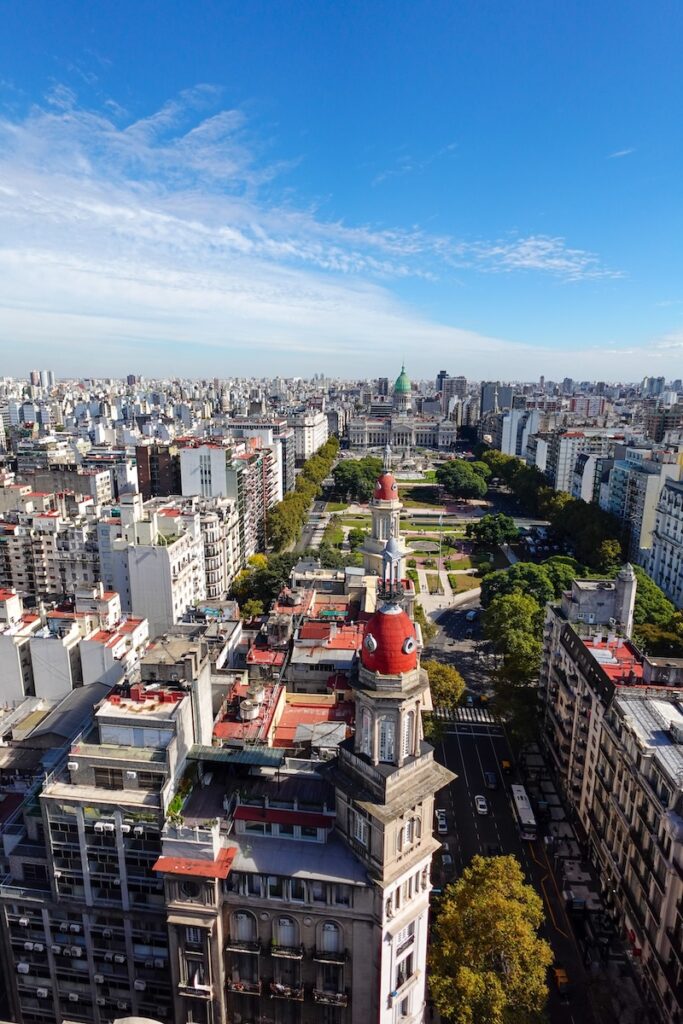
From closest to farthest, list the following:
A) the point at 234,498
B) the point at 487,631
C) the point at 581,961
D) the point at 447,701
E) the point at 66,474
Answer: the point at 581,961 → the point at 447,701 → the point at 487,631 → the point at 234,498 → the point at 66,474

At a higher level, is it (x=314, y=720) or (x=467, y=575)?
(x=314, y=720)

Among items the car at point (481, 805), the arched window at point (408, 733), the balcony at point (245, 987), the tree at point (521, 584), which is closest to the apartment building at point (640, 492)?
the tree at point (521, 584)

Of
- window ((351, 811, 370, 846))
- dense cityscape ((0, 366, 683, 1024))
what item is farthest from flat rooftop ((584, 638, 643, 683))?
window ((351, 811, 370, 846))

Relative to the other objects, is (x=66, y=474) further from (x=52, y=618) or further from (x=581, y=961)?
(x=581, y=961)

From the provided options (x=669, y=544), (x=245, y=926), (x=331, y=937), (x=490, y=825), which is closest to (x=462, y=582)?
(x=669, y=544)

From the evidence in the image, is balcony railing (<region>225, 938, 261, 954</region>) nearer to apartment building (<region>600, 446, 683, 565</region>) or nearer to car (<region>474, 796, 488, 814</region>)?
car (<region>474, 796, 488, 814</region>)

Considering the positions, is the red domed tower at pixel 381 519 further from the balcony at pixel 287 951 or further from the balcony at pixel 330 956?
the balcony at pixel 287 951

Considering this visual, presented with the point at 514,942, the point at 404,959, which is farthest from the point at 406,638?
the point at 514,942
